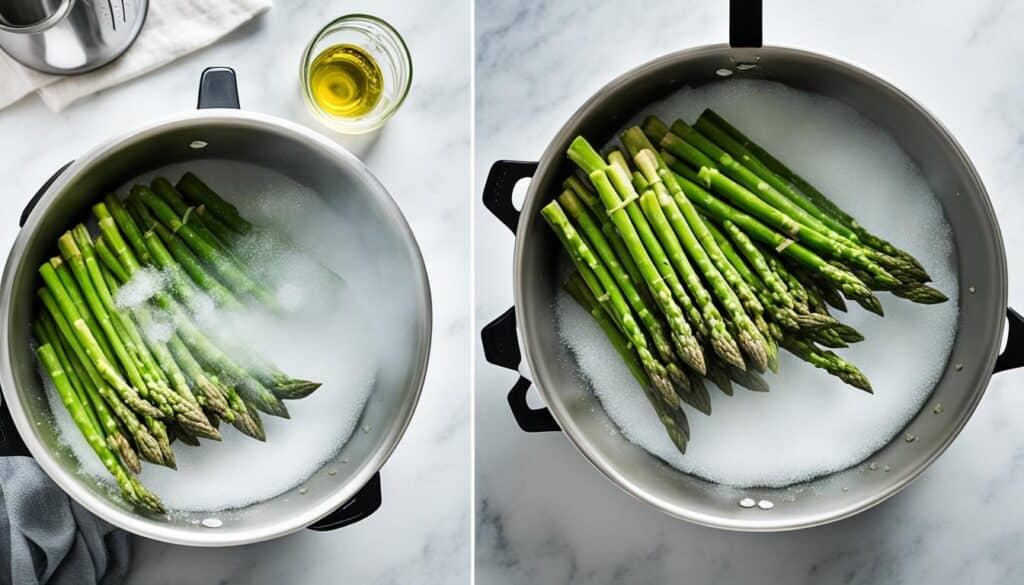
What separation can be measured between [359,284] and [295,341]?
0.09 metres

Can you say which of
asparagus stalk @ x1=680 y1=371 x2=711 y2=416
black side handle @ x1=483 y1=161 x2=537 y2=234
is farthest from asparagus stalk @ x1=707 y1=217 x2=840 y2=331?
black side handle @ x1=483 y1=161 x2=537 y2=234

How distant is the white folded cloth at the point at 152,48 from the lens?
1277mm

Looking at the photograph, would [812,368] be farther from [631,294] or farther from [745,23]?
[745,23]

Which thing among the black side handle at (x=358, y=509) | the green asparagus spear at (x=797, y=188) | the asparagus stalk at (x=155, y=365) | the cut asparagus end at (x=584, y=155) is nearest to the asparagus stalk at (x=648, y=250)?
the cut asparagus end at (x=584, y=155)

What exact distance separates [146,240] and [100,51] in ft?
0.73

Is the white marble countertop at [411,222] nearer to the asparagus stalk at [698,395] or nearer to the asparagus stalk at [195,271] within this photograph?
the asparagus stalk at [195,271]

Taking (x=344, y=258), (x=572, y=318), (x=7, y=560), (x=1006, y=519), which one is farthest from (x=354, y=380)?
(x=1006, y=519)

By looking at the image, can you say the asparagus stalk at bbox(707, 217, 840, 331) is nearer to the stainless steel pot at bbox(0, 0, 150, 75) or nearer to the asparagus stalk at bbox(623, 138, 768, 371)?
the asparagus stalk at bbox(623, 138, 768, 371)

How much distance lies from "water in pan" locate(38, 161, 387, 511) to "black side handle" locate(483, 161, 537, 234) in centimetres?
16

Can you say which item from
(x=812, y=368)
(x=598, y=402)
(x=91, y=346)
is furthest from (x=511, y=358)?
(x=91, y=346)

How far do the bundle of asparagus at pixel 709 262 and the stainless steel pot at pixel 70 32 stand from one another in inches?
20.1

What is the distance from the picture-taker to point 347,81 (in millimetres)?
1317

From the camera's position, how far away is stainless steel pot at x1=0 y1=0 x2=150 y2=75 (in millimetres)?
1228

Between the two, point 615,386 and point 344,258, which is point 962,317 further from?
point 344,258
